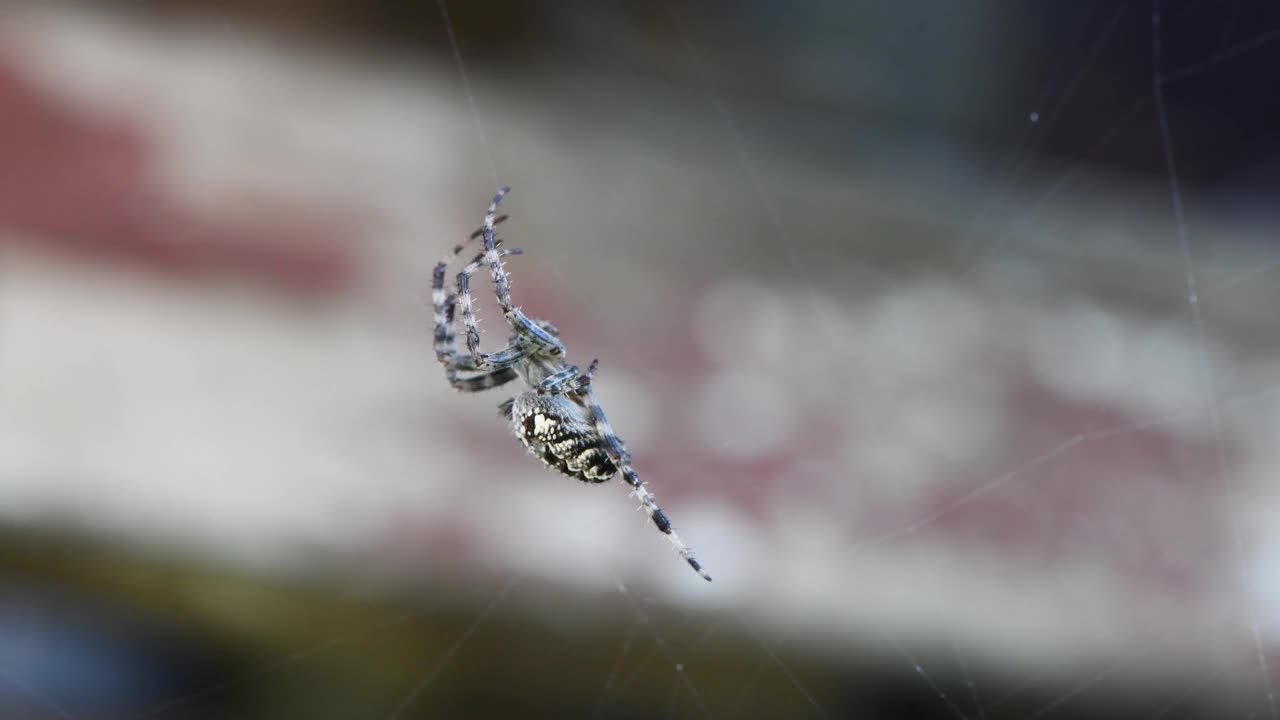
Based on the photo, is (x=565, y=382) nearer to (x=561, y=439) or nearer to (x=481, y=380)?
(x=561, y=439)

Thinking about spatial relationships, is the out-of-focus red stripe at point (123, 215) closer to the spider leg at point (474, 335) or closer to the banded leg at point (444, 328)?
the banded leg at point (444, 328)

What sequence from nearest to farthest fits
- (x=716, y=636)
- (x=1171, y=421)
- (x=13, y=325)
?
(x=13, y=325), (x=716, y=636), (x=1171, y=421)

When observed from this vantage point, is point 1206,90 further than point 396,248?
No

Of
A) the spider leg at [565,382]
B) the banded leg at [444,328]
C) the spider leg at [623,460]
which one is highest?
the banded leg at [444,328]

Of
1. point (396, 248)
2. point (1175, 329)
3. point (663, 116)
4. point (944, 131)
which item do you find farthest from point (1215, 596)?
point (396, 248)

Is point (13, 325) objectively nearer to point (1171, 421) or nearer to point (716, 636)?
point (716, 636)

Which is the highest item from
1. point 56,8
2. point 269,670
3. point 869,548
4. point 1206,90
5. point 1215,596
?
Result: point 56,8

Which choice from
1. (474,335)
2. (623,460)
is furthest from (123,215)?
(623,460)

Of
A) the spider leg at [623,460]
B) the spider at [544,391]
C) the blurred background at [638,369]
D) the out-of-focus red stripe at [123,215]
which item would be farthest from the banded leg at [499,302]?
the out-of-focus red stripe at [123,215]
